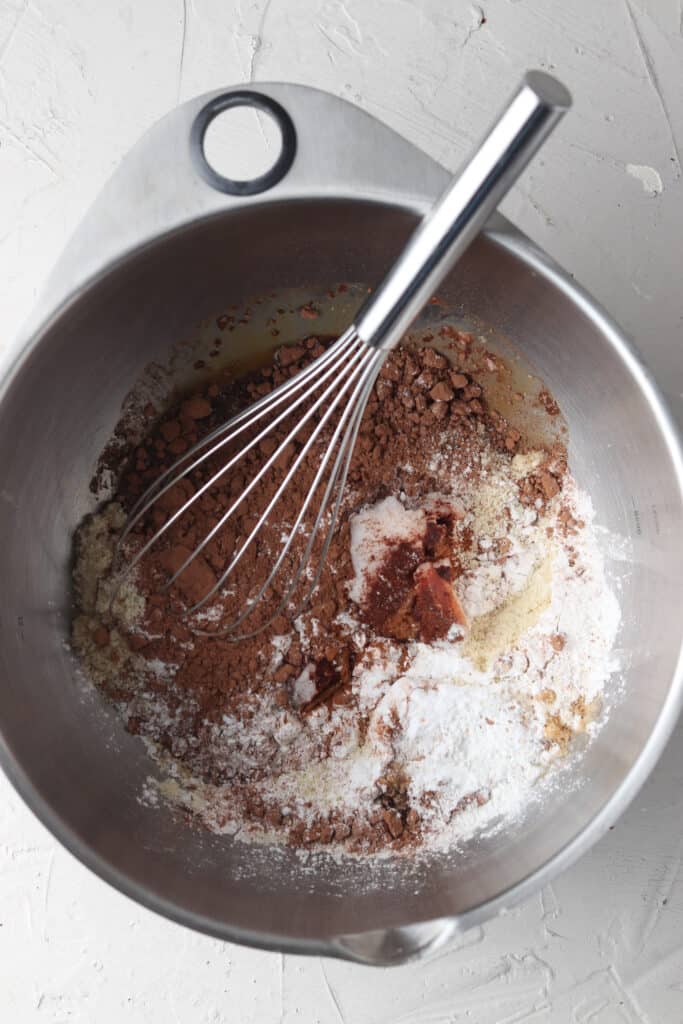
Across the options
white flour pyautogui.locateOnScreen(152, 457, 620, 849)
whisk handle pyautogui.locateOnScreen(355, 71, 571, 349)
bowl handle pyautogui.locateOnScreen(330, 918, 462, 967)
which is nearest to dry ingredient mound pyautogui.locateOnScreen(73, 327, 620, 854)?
white flour pyautogui.locateOnScreen(152, 457, 620, 849)

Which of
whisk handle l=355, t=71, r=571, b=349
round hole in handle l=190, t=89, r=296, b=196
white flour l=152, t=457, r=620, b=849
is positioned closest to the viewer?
whisk handle l=355, t=71, r=571, b=349

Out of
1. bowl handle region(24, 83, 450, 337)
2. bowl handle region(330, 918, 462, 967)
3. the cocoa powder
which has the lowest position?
bowl handle region(330, 918, 462, 967)

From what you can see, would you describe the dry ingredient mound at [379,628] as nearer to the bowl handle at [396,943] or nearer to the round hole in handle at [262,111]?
the bowl handle at [396,943]

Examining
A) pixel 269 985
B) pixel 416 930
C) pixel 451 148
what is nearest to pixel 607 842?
pixel 416 930

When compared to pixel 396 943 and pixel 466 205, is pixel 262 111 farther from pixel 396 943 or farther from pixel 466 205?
pixel 396 943

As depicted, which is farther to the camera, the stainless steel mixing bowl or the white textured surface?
the white textured surface

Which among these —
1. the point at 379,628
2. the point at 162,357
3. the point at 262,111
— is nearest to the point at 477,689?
the point at 379,628

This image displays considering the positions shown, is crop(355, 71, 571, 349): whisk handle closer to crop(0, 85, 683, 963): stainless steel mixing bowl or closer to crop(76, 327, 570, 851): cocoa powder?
crop(0, 85, 683, 963): stainless steel mixing bowl
